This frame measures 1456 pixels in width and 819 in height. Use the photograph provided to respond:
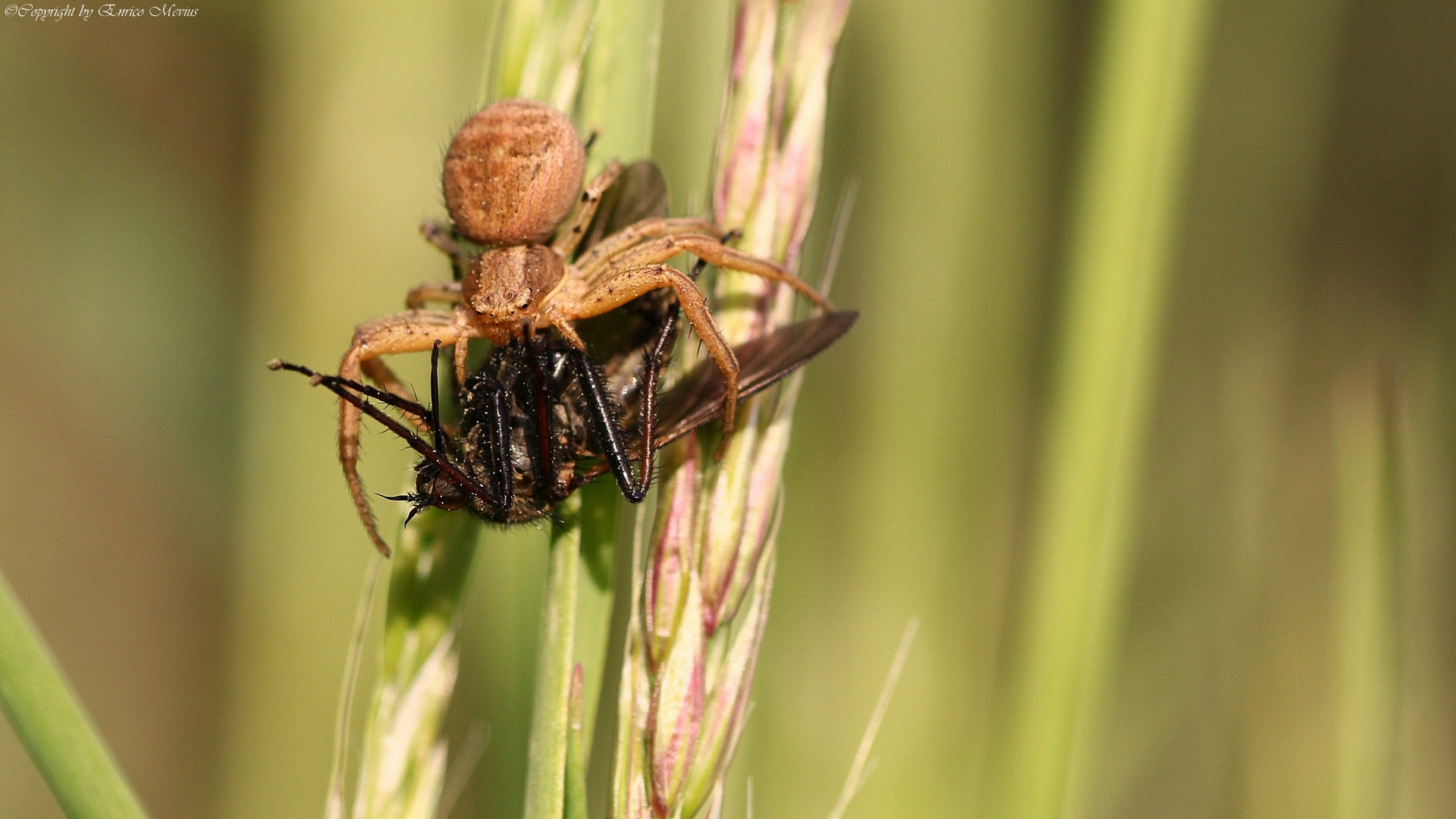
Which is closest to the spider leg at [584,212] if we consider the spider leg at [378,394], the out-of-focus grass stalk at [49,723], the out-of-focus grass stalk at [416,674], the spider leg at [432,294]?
the spider leg at [432,294]

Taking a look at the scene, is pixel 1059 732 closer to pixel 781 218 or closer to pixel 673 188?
pixel 781 218

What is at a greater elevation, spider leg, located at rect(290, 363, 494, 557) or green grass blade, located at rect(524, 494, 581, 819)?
spider leg, located at rect(290, 363, 494, 557)

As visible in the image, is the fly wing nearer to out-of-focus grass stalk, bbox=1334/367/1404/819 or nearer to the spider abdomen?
the spider abdomen

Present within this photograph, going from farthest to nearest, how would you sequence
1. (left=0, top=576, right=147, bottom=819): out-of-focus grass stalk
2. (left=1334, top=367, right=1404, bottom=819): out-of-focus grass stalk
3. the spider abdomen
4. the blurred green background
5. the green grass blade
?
the spider abdomen < the blurred green background < (left=1334, top=367, right=1404, bottom=819): out-of-focus grass stalk < the green grass blade < (left=0, top=576, right=147, bottom=819): out-of-focus grass stalk

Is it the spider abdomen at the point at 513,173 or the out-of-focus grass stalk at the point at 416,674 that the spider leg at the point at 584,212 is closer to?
the spider abdomen at the point at 513,173

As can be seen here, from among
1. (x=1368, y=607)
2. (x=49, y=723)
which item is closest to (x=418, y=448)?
A: (x=49, y=723)

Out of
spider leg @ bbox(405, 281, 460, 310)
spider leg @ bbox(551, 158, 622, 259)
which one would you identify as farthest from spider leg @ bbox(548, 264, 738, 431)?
spider leg @ bbox(405, 281, 460, 310)

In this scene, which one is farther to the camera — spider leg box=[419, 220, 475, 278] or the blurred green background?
spider leg box=[419, 220, 475, 278]
